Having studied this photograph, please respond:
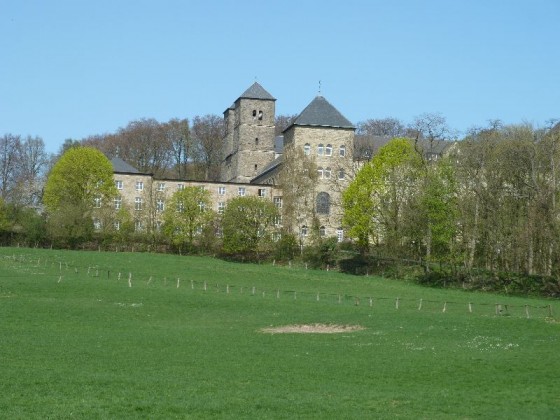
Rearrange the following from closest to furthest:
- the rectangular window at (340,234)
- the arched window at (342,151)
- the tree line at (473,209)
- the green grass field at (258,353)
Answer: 1. the green grass field at (258,353)
2. the tree line at (473,209)
3. the rectangular window at (340,234)
4. the arched window at (342,151)

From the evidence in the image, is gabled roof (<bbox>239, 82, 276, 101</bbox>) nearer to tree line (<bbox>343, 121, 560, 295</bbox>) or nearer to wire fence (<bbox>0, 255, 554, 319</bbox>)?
tree line (<bbox>343, 121, 560, 295</bbox>)

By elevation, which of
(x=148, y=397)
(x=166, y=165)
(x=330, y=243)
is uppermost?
(x=166, y=165)

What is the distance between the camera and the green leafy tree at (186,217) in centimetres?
8706

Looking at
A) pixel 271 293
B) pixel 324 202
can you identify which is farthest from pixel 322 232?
pixel 271 293

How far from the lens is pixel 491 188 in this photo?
69.2 m

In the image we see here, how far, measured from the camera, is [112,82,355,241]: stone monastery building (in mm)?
88125

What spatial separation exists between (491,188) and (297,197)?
22.8 m

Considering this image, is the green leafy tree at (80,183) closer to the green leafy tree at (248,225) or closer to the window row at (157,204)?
the window row at (157,204)

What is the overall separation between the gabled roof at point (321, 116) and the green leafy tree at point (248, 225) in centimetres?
1481

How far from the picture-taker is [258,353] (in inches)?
1164

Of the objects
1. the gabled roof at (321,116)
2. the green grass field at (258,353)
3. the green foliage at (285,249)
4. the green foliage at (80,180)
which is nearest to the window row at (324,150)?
the gabled roof at (321,116)

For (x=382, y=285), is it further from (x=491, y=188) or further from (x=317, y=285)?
(x=491, y=188)

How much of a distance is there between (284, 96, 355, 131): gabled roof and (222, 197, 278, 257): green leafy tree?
14811mm

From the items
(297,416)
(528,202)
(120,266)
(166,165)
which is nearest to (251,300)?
(120,266)
